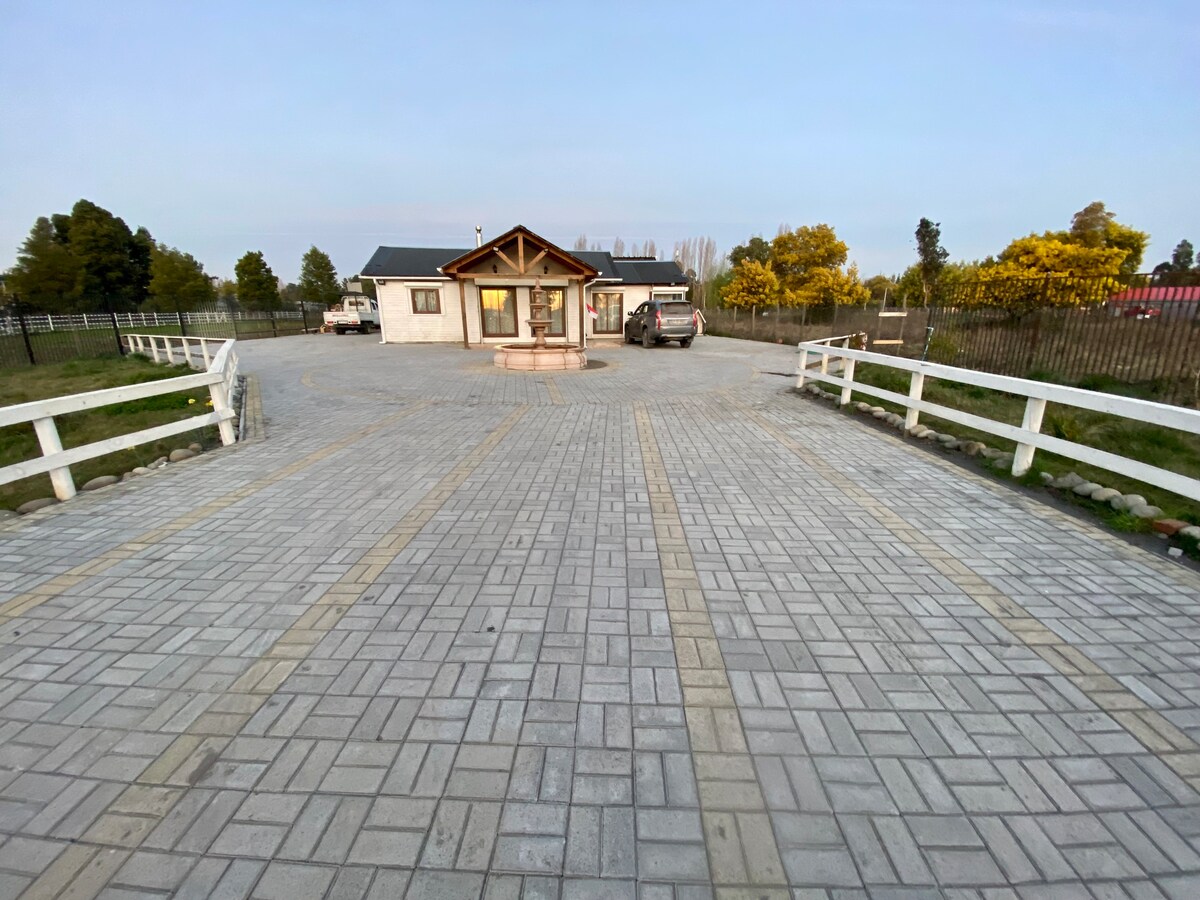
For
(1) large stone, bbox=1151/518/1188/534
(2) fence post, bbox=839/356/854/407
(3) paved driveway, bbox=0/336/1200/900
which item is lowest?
(3) paved driveway, bbox=0/336/1200/900

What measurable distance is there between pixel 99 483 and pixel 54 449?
63 cm

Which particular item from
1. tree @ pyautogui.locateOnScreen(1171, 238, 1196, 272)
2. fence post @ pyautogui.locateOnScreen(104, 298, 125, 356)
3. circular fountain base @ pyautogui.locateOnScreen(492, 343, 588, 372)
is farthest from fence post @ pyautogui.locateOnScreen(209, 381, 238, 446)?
tree @ pyautogui.locateOnScreen(1171, 238, 1196, 272)

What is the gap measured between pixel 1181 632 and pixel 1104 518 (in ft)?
6.26

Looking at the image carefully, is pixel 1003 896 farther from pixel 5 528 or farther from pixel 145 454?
pixel 145 454

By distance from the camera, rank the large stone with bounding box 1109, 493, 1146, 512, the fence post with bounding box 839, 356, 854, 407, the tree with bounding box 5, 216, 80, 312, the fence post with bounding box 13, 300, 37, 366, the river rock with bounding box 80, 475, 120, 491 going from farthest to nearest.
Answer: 1. the tree with bounding box 5, 216, 80, 312
2. the fence post with bounding box 13, 300, 37, 366
3. the fence post with bounding box 839, 356, 854, 407
4. the river rock with bounding box 80, 475, 120, 491
5. the large stone with bounding box 1109, 493, 1146, 512

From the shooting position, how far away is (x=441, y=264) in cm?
2548

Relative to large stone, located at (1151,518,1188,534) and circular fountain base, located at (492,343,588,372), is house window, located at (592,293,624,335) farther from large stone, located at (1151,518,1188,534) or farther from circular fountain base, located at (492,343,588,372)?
large stone, located at (1151,518,1188,534)

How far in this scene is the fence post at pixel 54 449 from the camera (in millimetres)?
4855

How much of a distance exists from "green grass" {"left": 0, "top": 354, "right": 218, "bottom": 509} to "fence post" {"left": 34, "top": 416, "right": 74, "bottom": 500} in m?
0.87

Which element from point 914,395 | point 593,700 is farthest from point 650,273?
point 593,700

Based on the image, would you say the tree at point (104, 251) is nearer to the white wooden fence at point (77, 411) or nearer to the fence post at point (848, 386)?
the white wooden fence at point (77, 411)

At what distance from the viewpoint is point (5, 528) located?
173 inches

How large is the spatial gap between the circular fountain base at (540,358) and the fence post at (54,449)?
10534 mm

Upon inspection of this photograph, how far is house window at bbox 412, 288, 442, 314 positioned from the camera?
934 inches
